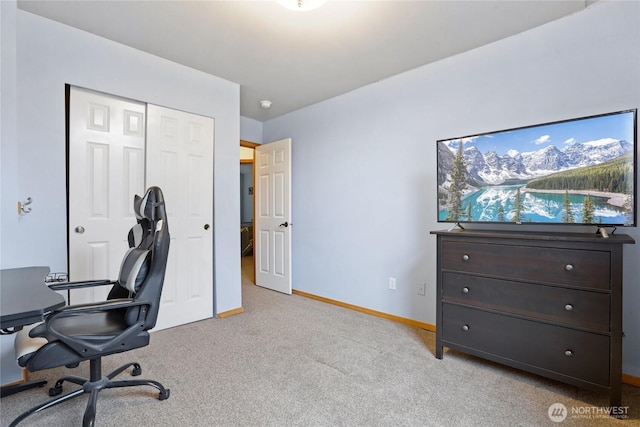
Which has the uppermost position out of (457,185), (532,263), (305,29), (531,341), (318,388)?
(305,29)

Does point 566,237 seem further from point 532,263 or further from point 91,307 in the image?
point 91,307

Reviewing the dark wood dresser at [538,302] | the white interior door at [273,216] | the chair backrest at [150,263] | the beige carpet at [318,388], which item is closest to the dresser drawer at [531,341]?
the dark wood dresser at [538,302]

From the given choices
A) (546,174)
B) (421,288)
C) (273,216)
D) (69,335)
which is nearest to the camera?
(69,335)

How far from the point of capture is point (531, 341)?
1.93m

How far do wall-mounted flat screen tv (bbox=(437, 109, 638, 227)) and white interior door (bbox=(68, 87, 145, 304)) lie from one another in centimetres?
262

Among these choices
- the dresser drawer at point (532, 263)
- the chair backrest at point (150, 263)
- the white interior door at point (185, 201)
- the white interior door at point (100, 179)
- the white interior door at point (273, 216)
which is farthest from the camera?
the white interior door at point (273, 216)

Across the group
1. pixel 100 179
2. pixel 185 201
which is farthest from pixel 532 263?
pixel 100 179

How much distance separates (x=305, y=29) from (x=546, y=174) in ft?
6.58

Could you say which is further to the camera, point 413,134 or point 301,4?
point 413,134

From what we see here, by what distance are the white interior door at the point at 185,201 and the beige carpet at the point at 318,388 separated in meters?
0.35

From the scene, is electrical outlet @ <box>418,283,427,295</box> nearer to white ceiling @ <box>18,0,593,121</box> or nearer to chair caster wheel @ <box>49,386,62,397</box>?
white ceiling @ <box>18,0,593,121</box>

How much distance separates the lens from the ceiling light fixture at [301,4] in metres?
1.89

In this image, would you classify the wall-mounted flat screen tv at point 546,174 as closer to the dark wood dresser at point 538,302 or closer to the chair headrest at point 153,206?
the dark wood dresser at point 538,302

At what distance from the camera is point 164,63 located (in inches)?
113
